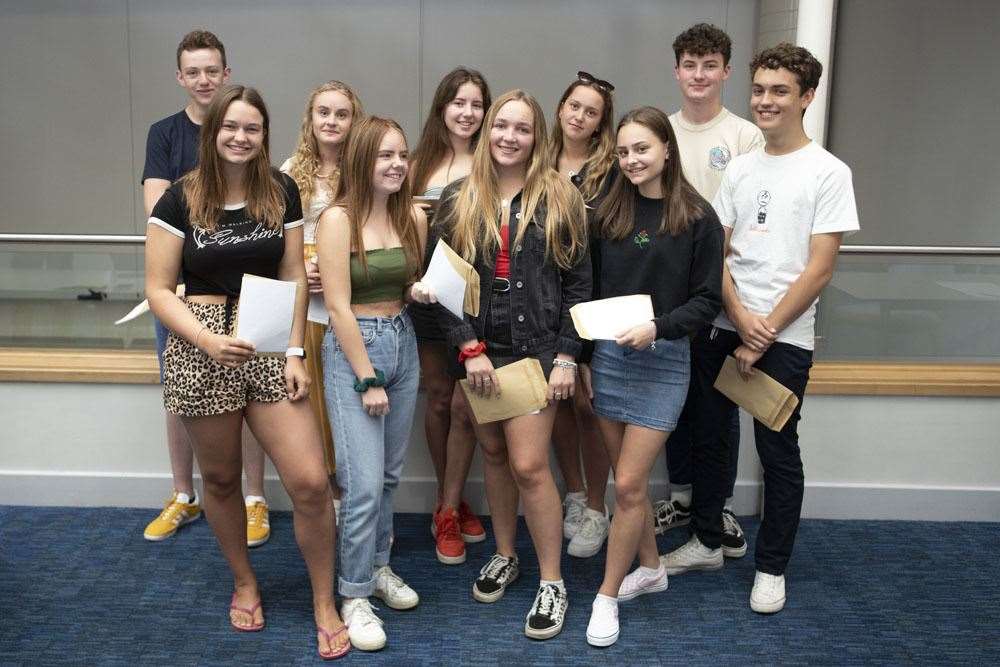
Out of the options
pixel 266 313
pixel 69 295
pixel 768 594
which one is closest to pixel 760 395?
pixel 768 594

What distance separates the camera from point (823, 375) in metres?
3.68

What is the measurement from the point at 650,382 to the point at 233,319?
1241mm

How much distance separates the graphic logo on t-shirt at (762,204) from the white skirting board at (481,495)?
52.4 inches

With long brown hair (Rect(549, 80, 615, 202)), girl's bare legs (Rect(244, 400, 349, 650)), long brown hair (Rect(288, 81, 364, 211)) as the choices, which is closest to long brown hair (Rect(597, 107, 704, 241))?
long brown hair (Rect(549, 80, 615, 202))

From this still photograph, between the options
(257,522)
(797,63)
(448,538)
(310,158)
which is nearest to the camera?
(797,63)

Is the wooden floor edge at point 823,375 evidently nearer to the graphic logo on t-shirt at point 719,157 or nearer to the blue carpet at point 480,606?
the blue carpet at point 480,606

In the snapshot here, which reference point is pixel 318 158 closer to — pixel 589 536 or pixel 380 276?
pixel 380 276

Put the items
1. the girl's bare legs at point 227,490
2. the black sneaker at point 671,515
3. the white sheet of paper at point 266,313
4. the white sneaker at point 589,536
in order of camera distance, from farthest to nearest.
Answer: the black sneaker at point 671,515
the white sneaker at point 589,536
the girl's bare legs at point 227,490
the white sheet of paper at point 266,313

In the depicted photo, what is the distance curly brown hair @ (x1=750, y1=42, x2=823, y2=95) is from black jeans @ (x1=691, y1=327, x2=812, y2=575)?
808 mm

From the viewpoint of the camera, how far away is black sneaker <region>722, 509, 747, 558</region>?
3.35 m

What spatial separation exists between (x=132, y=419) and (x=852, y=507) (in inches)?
118

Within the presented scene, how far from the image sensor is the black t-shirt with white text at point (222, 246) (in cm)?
247

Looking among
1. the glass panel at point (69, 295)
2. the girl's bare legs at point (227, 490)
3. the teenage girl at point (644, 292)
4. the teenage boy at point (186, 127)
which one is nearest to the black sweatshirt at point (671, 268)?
the teenage girl at point (644, 292)

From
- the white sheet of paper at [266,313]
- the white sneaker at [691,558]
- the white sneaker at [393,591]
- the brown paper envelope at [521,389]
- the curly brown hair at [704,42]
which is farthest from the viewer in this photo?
the white sneaker at [691,558]
